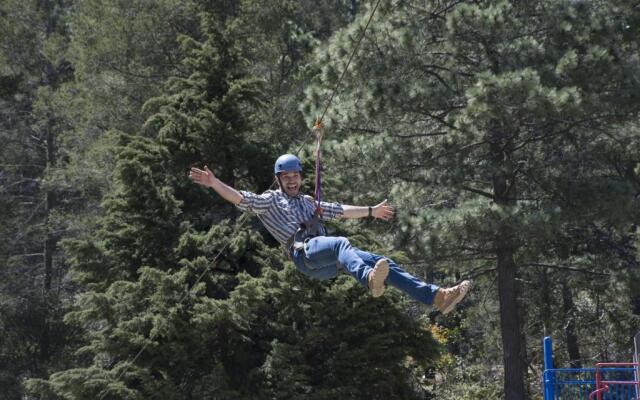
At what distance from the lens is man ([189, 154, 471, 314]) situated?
21.5 ft

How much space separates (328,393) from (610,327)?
30.0 ft

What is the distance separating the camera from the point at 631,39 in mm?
15555

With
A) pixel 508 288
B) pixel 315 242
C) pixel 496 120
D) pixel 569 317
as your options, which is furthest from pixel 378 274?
pixel 569 317

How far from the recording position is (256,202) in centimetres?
743

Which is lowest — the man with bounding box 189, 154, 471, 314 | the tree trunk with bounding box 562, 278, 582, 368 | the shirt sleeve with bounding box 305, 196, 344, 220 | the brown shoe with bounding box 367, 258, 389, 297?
the brown shoe with bounding box 367, 258, 389, 297

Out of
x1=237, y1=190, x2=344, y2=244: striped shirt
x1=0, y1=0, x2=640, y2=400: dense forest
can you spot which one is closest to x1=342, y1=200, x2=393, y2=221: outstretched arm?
x1=237, y1=190, x2=344, y2=244: striped shirt

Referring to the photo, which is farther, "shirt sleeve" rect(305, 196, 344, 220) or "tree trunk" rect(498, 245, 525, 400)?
"tree trunk" rect(498, 245, 525, 400)

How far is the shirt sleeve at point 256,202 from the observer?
292 inches

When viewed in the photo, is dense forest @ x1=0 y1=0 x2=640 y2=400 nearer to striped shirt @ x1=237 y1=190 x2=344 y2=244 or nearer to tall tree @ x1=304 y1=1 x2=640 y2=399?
tall tree @ x1=304 y1=1 x2=640 y2=399

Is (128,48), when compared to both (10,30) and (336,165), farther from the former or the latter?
(336,165)

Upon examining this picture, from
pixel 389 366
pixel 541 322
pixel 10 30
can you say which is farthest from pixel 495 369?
pixel 10 30

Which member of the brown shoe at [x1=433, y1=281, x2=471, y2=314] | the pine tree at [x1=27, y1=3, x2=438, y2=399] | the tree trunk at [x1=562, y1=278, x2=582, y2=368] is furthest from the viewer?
the tree trunk at [x1=562, y1=278, x2=582, y2=368]

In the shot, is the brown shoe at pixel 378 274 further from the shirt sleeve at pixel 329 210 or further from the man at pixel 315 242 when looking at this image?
the shirt sleeve at pixel 329 210

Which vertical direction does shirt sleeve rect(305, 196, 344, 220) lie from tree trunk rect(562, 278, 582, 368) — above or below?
below
